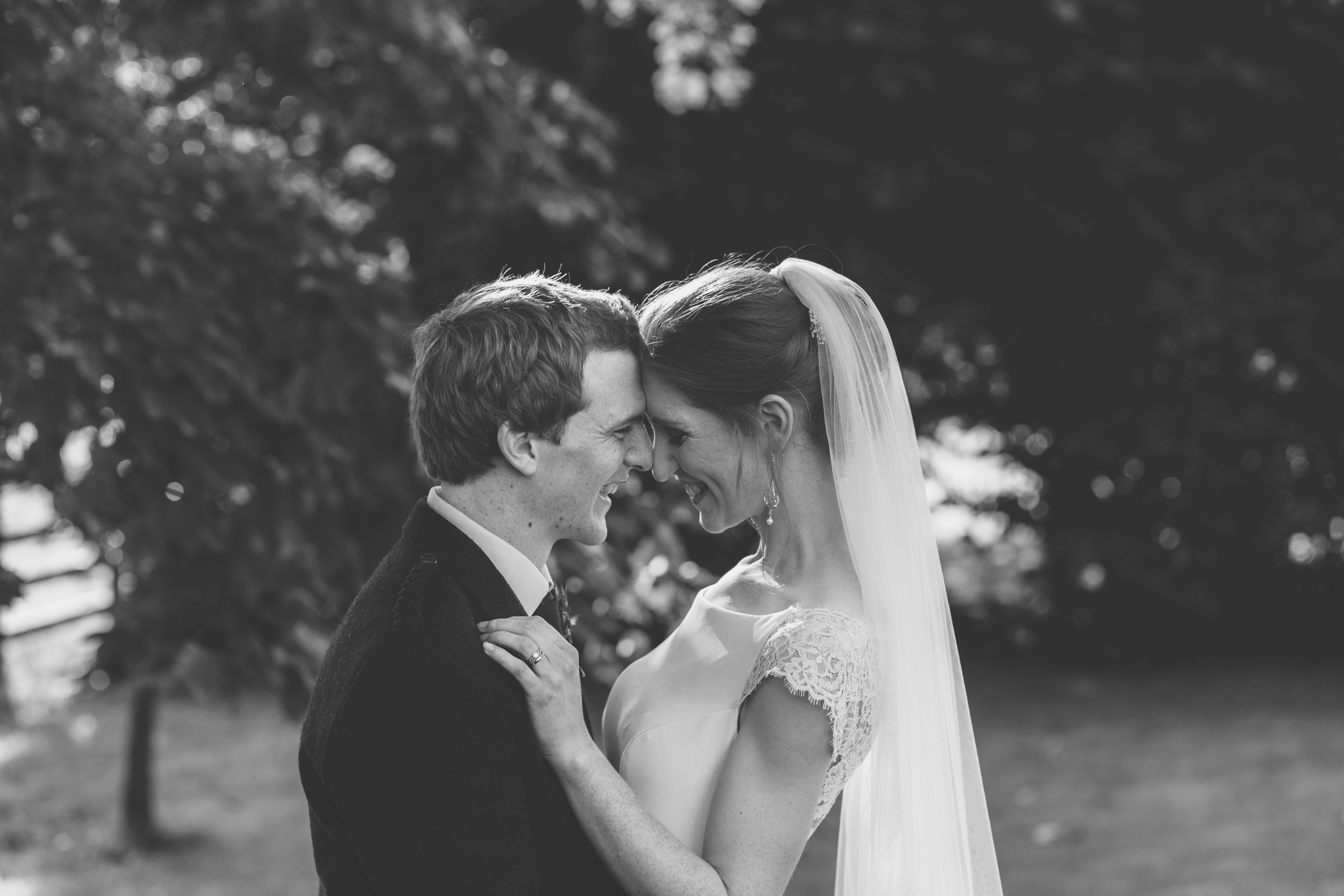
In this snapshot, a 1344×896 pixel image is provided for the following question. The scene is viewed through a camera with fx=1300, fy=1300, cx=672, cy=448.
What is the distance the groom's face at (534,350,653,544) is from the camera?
219cm

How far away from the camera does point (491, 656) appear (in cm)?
199

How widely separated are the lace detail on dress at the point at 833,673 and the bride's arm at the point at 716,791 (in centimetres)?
2

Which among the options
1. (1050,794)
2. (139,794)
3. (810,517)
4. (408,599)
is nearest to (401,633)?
(408,599)

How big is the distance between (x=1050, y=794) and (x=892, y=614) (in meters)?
5.07

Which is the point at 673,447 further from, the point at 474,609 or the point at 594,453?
the point at 474,609

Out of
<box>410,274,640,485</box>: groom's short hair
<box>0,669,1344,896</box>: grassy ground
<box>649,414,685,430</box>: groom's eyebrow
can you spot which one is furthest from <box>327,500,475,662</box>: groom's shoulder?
<box>0,669,1344,896</box>: grassy ground

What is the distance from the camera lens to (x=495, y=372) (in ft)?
6.90

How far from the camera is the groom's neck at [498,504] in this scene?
218cm

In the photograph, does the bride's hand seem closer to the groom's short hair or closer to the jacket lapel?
the jacket lapel

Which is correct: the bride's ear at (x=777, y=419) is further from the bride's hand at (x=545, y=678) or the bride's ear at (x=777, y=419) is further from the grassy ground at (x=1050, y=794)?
the grassy ground at (x=1050, y=794)

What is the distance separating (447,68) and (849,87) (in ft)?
13.0

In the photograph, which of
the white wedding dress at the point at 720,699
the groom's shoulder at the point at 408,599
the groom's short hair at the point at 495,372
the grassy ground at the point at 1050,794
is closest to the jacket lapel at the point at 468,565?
the groom's shoulder at the point at 408,599

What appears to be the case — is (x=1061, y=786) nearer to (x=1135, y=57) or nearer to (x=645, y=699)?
(x=1135, y=57)

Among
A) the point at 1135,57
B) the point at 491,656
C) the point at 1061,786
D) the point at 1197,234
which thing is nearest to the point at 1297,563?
the point at 1197,234
